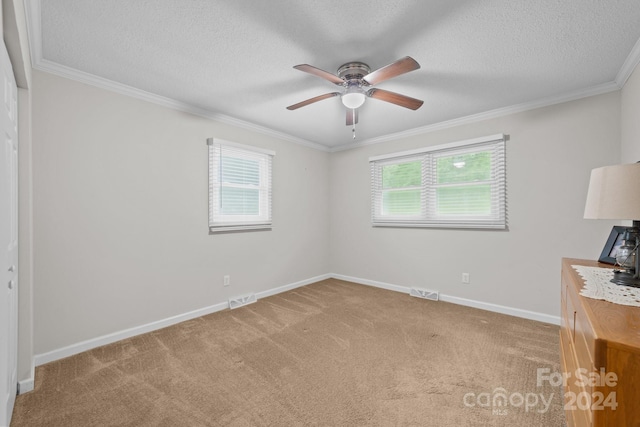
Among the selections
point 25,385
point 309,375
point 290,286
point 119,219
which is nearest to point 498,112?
point 309,375

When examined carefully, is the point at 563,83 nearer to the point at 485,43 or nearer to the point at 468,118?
the point at 468,118

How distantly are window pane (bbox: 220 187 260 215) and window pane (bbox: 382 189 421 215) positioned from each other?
203cm

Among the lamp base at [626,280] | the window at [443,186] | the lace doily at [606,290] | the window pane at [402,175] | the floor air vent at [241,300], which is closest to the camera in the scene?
the lace doily at [606,290]

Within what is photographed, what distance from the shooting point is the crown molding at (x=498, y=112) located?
2658mm

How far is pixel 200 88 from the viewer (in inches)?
105

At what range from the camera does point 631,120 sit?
91.7 inches

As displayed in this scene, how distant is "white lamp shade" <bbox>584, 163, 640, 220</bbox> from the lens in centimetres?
117

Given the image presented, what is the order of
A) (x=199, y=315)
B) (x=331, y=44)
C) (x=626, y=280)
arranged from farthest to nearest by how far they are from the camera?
(x=199, y=315) → (x=331, y=44) → (x=626, y=280)

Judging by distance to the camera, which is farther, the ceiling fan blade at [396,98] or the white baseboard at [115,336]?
the ceiling fan blade at [396,98]

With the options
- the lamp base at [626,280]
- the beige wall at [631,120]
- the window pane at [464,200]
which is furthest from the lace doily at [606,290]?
the window pane at [464,200]

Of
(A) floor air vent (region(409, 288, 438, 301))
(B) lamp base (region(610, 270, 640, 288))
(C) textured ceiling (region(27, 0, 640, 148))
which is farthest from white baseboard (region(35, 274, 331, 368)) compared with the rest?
(B) lamp base (region(610, 270, 640, 288))

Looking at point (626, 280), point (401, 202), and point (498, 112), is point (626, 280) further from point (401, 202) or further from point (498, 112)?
point (401, 202)

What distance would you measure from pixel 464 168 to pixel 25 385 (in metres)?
4.63

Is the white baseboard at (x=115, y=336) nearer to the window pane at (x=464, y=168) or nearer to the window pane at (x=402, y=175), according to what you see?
the window pane at (x=402, y=175)
